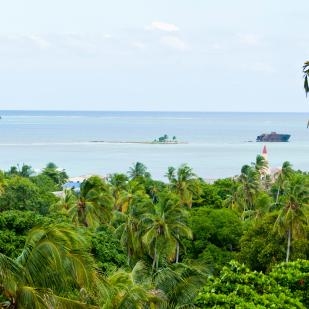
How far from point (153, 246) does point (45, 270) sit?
28859 mm

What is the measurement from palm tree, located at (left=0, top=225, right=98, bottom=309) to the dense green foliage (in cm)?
2

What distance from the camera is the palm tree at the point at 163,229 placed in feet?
122

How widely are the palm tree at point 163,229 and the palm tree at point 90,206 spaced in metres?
4.51

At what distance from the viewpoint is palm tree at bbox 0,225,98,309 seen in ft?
29.0

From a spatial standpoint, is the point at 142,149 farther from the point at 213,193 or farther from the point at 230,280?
the point at 230,280

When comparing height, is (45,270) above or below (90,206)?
above

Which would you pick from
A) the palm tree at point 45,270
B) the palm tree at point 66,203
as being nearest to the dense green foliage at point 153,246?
the palm tree at point 45,270

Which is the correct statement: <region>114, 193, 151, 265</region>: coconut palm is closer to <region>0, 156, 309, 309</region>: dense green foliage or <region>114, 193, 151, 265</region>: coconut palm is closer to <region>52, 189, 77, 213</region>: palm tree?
<region>0, 156, 309, 309</region>: dense green foliage

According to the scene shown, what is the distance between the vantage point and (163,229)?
37.5 m

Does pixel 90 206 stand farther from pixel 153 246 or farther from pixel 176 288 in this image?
pixel 176 288

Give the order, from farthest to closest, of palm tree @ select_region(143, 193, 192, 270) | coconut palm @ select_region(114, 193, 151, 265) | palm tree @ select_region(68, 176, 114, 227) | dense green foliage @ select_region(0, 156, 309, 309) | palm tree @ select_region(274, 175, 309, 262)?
palm tree @ select_region(68, 176, 114, 227) → coconut palm @ select_region(114, 193, 151, 265) → palm tree @ select_region(143, 193, 192, 270) → palm tree @ select_region(274, 175, 309, 262) → dense green foliage @ select_region(0, 156, 309, 309)

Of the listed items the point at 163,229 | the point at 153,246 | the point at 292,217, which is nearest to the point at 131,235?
the point at 153,246

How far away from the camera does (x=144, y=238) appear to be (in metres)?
36.8

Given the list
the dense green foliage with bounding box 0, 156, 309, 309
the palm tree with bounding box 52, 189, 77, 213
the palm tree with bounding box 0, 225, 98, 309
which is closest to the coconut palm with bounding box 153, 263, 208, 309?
the dense green foliage with bounding box 0, 156, 309, 309
